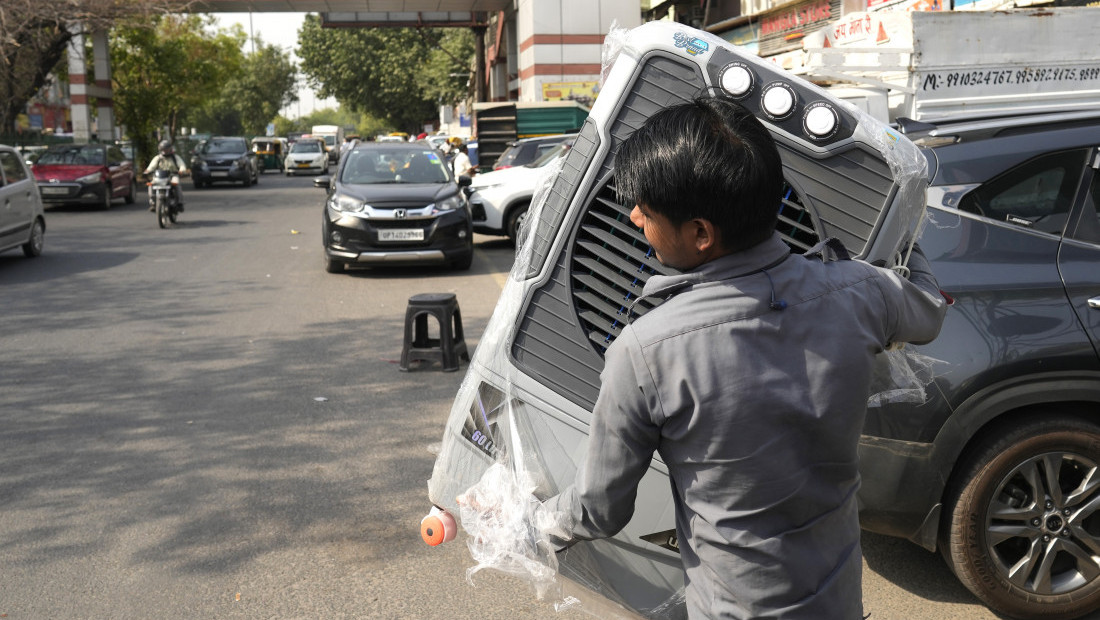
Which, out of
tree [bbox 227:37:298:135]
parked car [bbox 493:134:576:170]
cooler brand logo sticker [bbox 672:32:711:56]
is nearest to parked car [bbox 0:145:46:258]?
parked car [bbox 493:134:576:170]

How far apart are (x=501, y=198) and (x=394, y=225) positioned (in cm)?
297

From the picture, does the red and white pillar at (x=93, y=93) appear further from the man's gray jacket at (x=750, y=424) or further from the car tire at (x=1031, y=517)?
the man's gray jacket at (x=750, y=424)

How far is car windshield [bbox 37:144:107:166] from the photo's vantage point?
23.7 metres

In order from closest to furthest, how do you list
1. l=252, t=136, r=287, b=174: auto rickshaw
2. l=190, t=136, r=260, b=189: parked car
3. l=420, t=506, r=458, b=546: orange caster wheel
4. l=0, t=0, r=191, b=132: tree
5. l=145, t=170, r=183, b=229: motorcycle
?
l=420, t=506, r=458, b=546: orange caster wheel
l=145, t=170, r=183, b=229: motorcycle
l=0, t=0, r=191, b=132: tree
l=190, t=136, r=260, b=189: parked car
l=252, t=136, r=287, b=174: auto rickshaw

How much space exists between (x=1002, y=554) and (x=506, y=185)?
11873mm

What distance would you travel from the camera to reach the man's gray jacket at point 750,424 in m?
1.68

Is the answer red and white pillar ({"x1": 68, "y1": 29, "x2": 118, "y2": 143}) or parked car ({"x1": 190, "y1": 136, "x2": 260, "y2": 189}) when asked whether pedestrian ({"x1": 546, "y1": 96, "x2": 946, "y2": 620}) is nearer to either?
parked car ({"x1": 190, "y1": 136, "x2": 260, "y2": 189})

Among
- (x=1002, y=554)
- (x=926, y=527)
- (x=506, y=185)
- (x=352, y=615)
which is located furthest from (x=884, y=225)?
(x=506, y=185)

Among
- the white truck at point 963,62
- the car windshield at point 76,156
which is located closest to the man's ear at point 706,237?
the white truck at point 963,62

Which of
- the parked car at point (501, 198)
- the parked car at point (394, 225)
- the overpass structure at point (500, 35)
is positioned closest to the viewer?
the parked car at point (394, 225)

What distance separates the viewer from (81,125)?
127ft

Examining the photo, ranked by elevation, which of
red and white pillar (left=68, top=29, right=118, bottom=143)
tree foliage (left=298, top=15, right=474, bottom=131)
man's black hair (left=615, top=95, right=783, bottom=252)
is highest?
tree foliage (left=298, top=15, right=474, bottom=131)

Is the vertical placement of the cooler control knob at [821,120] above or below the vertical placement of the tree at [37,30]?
below

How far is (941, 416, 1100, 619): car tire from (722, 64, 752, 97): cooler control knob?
5.69 ft
